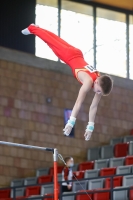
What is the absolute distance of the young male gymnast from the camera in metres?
8.86

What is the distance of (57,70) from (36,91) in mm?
926

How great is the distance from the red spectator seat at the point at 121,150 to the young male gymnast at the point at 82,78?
7723 millimetres

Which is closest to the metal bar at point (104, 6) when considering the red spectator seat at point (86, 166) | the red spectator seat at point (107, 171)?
the red spectator seat at point (86, 166)

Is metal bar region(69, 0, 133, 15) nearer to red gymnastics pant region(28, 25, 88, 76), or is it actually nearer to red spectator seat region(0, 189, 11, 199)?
red spectator seat region(0, 189, 11, 199)

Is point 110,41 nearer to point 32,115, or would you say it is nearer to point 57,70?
point 57,70

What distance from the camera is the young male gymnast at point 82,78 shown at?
886 cm

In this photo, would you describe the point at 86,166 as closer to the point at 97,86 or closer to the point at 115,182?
the point at 115,182

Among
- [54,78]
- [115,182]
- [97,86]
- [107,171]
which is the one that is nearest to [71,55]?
[97,86]

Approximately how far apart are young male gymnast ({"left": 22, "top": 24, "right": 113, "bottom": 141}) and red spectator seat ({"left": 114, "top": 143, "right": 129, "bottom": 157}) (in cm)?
772

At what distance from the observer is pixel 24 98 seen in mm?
17656

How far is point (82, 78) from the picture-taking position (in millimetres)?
9016

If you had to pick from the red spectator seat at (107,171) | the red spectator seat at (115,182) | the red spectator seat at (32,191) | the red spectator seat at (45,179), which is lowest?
the red spectator seat at (115,182)

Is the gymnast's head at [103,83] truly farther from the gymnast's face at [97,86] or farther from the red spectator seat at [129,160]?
the red spectator seat at [129,160]

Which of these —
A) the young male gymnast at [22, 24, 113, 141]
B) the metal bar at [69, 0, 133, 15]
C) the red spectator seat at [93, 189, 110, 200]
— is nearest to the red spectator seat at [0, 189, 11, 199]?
the red spectator seat at [93, 189, 110, 200]
